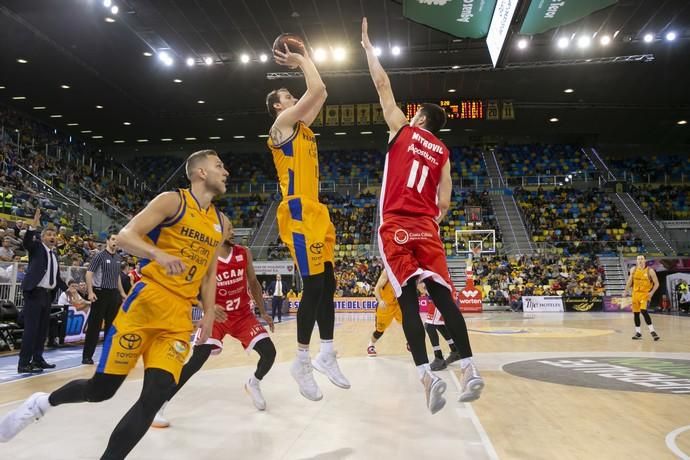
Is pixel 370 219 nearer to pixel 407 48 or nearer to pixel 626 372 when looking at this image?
pixel 407 48

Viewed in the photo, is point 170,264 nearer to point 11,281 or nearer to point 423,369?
point 423,369

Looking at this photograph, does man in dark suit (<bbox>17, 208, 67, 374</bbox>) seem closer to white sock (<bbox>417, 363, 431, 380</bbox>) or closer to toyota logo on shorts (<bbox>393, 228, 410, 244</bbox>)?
toyota logo on shorts (<bbox>393, 228, 410, 244</bbox>)

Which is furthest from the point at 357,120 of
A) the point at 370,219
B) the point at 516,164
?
the point at 516,164

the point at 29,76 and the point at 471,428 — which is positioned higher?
the point at 29,76

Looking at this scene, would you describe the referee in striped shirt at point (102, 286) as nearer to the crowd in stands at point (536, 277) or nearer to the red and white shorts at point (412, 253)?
the red and white shorts at point (412, 253)

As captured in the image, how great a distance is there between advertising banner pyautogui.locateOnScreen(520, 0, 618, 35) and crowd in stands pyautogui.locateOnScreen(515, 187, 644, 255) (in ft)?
48.8

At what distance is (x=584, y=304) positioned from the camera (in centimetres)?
2211

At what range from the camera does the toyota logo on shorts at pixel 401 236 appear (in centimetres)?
360

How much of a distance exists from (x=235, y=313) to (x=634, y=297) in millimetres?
9812

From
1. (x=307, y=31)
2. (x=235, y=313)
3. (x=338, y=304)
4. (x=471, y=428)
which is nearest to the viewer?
(x=471, y=428)

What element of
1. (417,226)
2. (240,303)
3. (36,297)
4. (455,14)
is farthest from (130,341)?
(455,14)

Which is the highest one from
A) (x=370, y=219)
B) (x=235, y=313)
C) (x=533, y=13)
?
(x=533, y=13)

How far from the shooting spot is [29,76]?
20562 millimetres

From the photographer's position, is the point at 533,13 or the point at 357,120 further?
the point at 357,120
